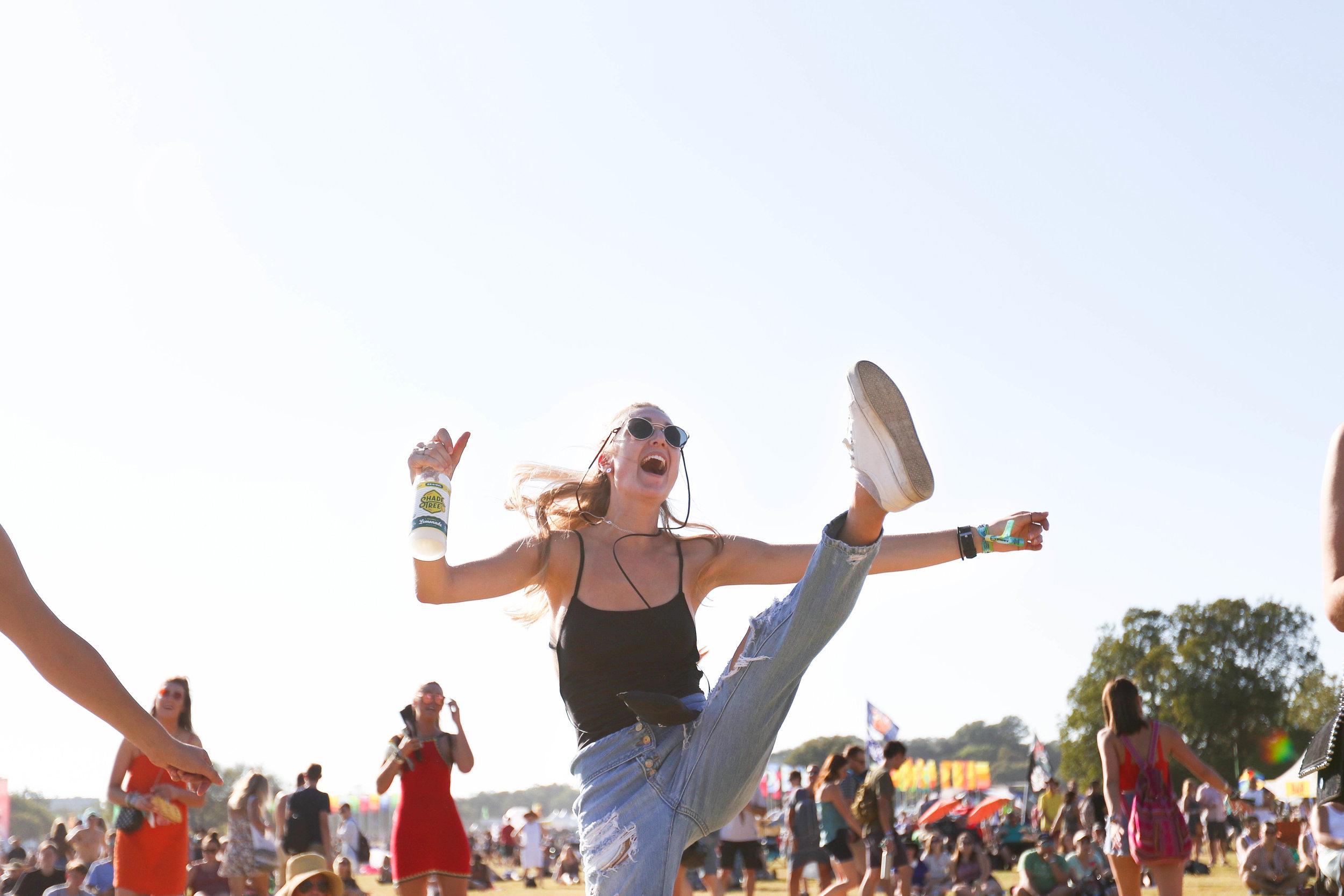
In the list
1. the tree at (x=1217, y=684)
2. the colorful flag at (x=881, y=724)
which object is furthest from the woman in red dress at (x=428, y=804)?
the tree at (x=1217, y=684)

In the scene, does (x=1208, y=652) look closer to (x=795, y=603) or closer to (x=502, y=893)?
(x=502, y=893)

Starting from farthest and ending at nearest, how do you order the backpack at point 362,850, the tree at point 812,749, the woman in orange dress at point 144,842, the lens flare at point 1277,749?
the tree at point 812,749, the lens flare at point 1277,749, the backpack at point 362,850, the woman in orange dress at point 144,842

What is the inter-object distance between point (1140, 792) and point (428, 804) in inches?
169

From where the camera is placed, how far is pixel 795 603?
135 inches

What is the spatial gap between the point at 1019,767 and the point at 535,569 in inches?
7499

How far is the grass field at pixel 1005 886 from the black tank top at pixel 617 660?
12869 millimetres

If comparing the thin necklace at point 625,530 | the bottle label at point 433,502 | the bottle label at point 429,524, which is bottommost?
the bottle label at point 429,524

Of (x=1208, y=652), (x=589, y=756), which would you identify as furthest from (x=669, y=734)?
(x=1208, y=652)

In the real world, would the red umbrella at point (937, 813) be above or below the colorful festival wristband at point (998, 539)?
below

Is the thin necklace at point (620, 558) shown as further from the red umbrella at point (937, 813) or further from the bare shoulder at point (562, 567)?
the red umbrella at point (937, 813)

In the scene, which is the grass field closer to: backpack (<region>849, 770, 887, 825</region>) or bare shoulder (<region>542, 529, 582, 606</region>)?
backpack (<region>849, 770, 887, 825</region>)

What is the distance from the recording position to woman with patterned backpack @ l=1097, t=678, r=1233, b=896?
26.0 ft

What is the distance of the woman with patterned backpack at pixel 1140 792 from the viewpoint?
793 cm

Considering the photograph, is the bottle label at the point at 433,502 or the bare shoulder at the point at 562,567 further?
the bare shoulder at the point at 562,567
